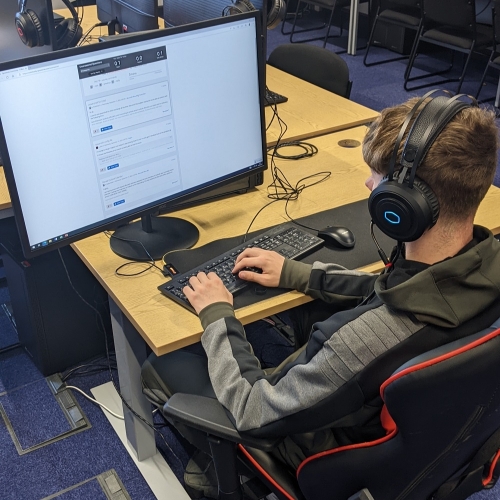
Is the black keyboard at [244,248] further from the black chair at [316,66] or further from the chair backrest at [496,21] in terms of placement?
the chair backrest at [496,21]

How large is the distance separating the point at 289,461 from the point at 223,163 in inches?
28.5

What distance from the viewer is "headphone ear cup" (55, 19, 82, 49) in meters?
2.36

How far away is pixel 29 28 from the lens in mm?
2213

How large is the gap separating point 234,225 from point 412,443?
82cm

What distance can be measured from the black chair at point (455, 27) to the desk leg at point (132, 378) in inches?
133

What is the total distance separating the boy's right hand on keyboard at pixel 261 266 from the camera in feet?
4.60

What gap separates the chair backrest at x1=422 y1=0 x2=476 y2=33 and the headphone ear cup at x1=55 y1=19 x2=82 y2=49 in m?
2.66

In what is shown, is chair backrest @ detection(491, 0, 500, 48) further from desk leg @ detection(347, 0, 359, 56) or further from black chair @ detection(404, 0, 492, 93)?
desk leg @ detection(347, 0, 359, 56)

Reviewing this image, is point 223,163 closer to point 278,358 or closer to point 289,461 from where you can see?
point 289,461

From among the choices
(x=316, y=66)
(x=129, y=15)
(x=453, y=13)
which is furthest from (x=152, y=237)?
(x=453, y=13)

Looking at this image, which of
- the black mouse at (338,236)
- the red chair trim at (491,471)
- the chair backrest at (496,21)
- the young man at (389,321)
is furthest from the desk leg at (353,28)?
the red chair trim at (491,471)

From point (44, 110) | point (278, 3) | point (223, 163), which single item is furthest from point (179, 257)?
point (278, 3)

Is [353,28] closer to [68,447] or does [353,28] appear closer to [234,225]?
[234,225]

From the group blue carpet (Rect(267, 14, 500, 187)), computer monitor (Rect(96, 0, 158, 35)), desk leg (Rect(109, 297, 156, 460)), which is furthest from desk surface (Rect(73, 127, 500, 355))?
blue carpet (Rect(267, 14, 500, 187))
